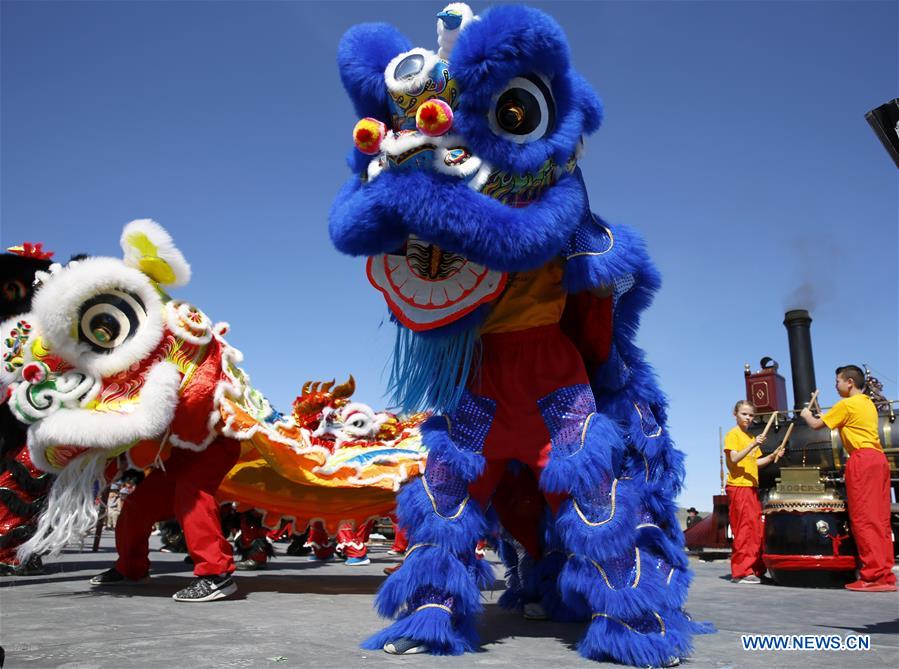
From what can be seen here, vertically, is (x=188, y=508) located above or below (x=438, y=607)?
above

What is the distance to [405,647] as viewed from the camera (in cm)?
248

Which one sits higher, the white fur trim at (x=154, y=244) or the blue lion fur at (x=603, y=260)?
the white fur trim at (x=154, y=244)

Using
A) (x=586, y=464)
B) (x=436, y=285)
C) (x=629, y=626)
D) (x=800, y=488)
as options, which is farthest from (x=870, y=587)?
(x=436, y=285)

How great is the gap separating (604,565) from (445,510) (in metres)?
0.58

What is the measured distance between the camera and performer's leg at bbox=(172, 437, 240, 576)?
397cm

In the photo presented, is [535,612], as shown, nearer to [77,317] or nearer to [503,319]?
[503,319]

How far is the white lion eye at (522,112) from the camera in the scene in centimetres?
269

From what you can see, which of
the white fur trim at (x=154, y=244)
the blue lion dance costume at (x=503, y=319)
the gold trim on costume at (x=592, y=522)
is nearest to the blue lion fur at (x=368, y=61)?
the blue lion dance costume at (x=503, y=319)

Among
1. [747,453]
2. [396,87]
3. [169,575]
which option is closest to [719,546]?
[747,453]

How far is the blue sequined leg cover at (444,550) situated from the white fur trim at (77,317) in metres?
1.93

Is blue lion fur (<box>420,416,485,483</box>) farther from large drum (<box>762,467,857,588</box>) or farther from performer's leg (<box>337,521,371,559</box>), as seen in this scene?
performer's leg (<box>337,521,371,559</box>)

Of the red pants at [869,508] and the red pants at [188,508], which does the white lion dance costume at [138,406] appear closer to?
the red pants at [188,508]

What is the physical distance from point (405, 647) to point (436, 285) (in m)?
1.26

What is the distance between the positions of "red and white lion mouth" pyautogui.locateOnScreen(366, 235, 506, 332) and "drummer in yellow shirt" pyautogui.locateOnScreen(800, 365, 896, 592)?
3.51 m
